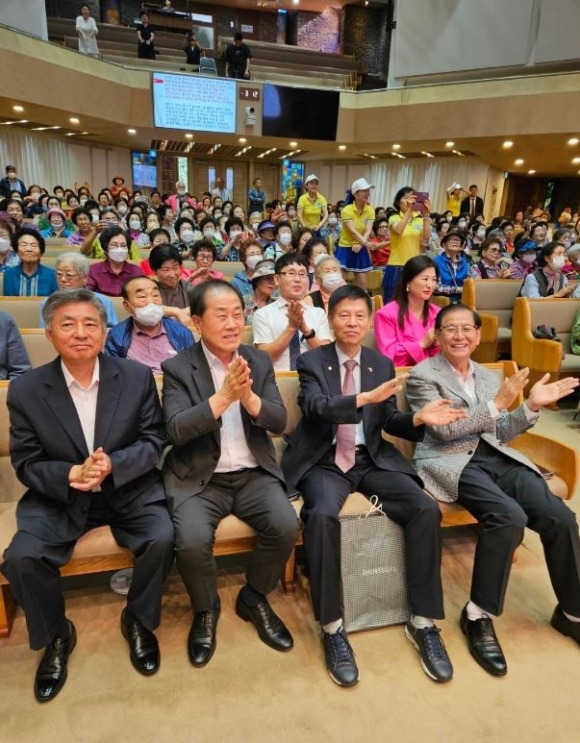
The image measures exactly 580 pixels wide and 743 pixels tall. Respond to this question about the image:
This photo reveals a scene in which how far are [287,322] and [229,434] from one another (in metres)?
1.03

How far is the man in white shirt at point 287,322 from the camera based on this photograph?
274cm

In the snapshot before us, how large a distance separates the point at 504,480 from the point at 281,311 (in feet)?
4.80

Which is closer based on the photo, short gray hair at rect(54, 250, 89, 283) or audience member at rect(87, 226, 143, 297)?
short gray hair at rect(54, 250, 89, 283)

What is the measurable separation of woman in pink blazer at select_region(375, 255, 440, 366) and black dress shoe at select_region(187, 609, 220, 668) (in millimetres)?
1684

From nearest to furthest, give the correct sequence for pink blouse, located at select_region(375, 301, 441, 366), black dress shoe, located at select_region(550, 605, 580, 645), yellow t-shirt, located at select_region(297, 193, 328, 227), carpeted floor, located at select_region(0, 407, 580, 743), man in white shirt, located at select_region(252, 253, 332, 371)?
1. carpeted floor, located at select_region(0, 407, 580, 743)
2. black dress shoe, located at select_region(550, 605, 580, 645)
3. man in white shirt, located at select_region(252, 253, 332, 371)
4. pink blouse, located at select_region(375, 301, 441, 366)
5. yellow t-shirt, located at select_region(297, 193, 328, 227)

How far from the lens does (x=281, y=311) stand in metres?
2.82

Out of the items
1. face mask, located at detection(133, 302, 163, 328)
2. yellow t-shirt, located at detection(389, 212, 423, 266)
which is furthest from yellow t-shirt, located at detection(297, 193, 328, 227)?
face mask, located at detection(133, 302, 163, 328)

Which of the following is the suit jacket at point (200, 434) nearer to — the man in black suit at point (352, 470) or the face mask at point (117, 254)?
the man in black suit at point (352, 470)

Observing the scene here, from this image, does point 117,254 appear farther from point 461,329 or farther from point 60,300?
point 461,329

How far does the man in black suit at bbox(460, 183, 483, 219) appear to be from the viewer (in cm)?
1110

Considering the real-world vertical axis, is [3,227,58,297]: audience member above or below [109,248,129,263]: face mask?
below

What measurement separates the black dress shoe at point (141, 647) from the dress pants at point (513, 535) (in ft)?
3.97

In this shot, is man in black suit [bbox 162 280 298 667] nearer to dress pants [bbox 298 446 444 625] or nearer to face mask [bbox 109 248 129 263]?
dress pants [bbox 298 446 444 625]

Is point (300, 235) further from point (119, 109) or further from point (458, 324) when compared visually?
point (119, 109)
